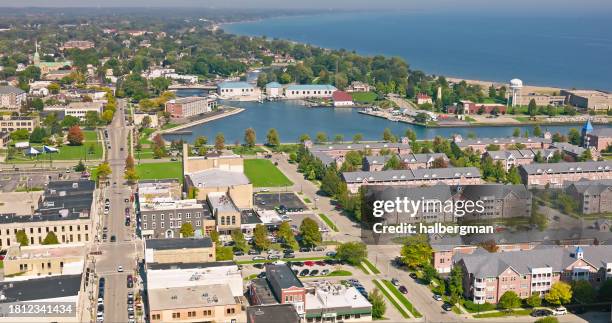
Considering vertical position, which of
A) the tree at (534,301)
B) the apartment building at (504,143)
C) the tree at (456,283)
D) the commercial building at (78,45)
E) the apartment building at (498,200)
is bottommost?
the tree at (534,301)

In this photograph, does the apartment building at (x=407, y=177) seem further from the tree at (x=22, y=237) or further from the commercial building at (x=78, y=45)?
the commercial building at (x=78, y=45)

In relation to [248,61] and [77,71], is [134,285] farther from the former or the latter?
[248,61]

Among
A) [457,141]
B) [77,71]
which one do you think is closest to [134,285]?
[457,141]

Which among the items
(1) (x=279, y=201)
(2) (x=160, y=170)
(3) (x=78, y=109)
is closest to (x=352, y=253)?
(1) (x=279, y=201)

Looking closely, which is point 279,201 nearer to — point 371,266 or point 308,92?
point 371,266

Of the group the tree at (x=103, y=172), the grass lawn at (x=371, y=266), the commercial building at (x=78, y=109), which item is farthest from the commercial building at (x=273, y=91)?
the grass lawn at (x=371, y=266)
